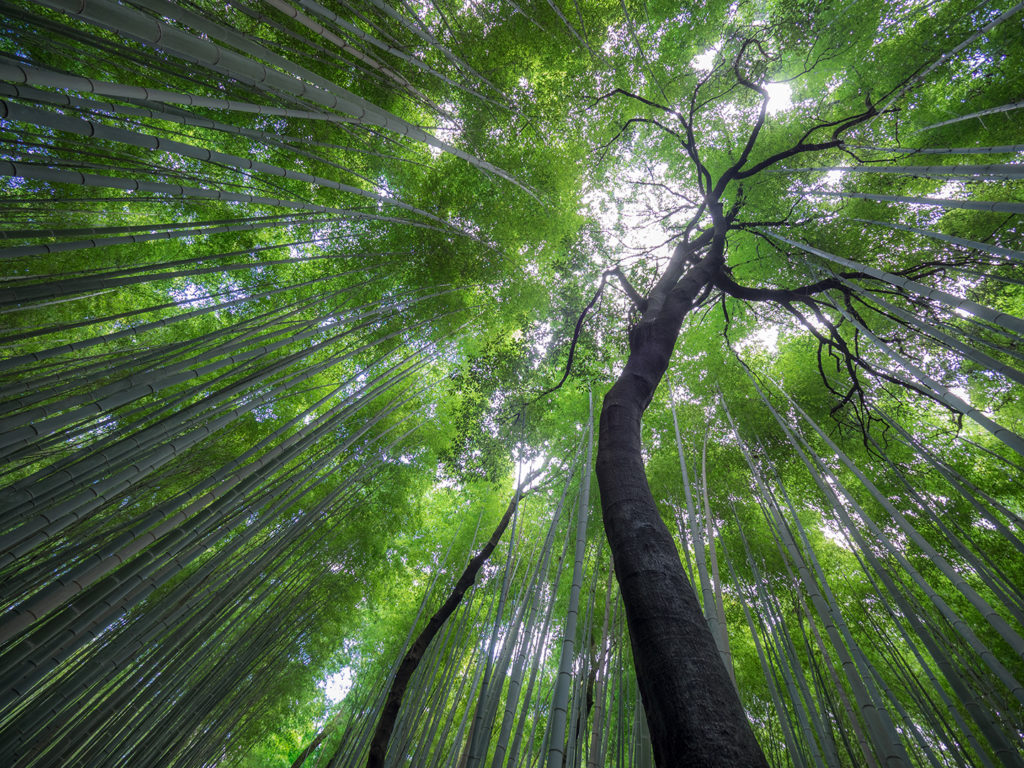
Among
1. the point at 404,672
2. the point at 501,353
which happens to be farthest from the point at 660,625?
the point at 404,672

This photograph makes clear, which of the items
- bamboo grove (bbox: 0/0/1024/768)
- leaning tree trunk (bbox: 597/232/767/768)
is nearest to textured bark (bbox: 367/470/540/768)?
bamboo grove (bbox: 0/0/1024/768)

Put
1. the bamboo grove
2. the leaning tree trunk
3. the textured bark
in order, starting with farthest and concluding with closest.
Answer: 1. the textured bark
2. the bamboo grove
3. the leaning tree trunk

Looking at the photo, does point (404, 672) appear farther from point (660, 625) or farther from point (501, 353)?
point (660, 625)

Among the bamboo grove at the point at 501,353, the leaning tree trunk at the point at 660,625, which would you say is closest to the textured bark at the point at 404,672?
the bamboo grove at the point at 501,353

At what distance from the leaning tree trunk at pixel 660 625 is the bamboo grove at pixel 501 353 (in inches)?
10.8

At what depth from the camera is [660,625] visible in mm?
1039

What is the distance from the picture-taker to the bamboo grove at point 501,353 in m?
1.53

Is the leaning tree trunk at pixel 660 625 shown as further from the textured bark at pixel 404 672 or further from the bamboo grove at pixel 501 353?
the textured bark at pixel 404 672

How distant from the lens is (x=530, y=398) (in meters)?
3.74

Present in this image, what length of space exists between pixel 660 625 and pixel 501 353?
8.70 ft

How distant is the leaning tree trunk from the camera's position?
0.83 metres

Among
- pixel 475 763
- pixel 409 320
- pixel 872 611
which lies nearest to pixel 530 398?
pixel 409 320

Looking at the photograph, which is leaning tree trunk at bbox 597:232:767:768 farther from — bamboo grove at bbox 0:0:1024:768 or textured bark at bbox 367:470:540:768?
textured bark at bbox 367:470:540:768

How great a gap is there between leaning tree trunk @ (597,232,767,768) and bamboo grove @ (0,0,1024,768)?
0.90 ft
